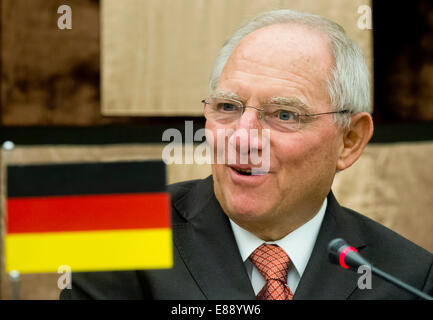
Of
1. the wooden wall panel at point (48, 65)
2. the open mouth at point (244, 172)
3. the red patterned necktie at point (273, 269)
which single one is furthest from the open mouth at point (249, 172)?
the wooden wall panel at point (48, 65)

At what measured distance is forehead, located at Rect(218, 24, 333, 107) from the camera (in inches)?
58.1

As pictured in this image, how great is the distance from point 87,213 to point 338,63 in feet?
2.86

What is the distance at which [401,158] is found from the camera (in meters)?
2.38

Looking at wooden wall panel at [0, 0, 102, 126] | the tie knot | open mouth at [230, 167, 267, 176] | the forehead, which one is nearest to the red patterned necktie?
the tie knot

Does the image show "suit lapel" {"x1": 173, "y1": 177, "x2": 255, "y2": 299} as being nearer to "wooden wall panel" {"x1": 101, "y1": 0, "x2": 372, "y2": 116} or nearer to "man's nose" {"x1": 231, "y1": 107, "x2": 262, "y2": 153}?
"man's nose" {"x1": 231, "y1": 107, "x2": 262, "y2": 153}

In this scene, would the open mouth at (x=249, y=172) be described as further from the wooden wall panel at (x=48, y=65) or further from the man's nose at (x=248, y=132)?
the wooden wall panel at (x=48, y=65)

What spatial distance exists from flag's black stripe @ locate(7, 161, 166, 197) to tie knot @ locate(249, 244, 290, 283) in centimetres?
34

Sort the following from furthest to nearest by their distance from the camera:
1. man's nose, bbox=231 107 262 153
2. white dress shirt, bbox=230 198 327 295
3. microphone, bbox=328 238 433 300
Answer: white dress shirt, bbox=230 198 327 295 < man's nose, bbox=231 107 262 153 < microphone, bbox=328 238 433 300

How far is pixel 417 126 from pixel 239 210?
4.08ft

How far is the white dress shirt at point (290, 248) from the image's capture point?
153cm

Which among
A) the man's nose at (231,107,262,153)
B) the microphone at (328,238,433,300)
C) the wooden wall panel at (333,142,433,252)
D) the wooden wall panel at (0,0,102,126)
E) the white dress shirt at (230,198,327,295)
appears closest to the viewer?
the microphone at (328,238,433,300)

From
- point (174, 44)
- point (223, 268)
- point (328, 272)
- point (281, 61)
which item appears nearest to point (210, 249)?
point (223, 268)

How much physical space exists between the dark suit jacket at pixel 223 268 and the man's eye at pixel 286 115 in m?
0.34
